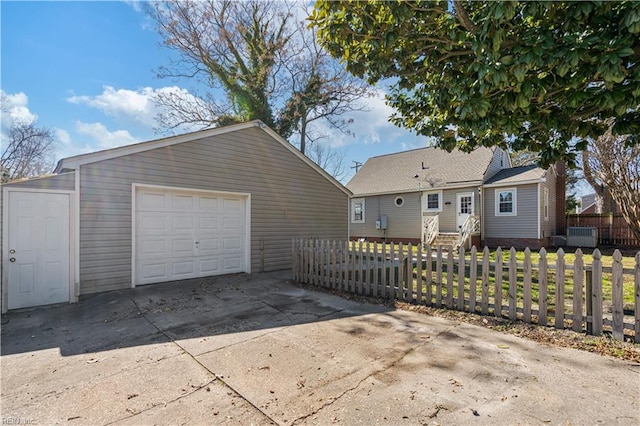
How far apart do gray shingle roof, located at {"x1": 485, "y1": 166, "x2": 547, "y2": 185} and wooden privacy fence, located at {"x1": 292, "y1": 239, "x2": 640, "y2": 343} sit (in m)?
7.85

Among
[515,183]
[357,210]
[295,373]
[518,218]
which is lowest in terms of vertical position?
[295,373]

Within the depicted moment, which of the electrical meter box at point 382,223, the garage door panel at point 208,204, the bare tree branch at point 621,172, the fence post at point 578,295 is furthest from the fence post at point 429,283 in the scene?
the electrical meter box at point 382,223

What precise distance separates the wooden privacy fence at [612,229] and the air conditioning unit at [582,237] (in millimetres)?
1123

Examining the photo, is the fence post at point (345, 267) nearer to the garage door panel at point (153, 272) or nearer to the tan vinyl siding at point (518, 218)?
the garage door panel at point (153, 272)

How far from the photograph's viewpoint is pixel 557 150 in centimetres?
602

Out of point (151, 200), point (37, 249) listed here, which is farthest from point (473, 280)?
point (37, 249)

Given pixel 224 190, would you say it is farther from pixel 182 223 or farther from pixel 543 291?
pixel 543 291

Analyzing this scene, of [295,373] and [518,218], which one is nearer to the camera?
[295,373]

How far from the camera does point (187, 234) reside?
779 centimetres

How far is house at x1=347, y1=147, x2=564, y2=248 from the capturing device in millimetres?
14422

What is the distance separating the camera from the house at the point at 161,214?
5562 mm

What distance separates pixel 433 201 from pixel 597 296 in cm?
1374

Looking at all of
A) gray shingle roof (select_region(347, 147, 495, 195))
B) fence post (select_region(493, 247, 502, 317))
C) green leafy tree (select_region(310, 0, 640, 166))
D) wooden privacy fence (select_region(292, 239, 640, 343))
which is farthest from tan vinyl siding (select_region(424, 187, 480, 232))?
fence post (select_region(493, 247, 502, 317))

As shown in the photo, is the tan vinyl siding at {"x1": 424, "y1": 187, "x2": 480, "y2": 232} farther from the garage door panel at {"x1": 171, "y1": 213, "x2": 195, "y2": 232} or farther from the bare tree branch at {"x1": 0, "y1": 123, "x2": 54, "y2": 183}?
the bare tree branch at {"x1": 0, "y1": 123, "x2": 54, "y2": 183}
